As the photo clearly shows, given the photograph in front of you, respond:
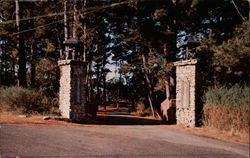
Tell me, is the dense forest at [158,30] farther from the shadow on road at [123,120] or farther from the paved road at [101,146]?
the paved road at [101,146]

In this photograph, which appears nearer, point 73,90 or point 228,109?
point 228,109

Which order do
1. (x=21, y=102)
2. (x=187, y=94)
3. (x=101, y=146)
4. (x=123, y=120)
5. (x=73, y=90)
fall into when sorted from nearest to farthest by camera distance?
(x=101, y=146) < (x=187, y=94) < (x=73, y=90) < (x=21, y=102) < (x=123, y=120)

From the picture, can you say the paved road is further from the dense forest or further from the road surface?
the dense forest

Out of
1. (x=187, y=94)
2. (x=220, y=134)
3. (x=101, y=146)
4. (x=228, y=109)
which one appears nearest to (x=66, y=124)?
(x=101, y=146)

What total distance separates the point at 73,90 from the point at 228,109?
6607mm

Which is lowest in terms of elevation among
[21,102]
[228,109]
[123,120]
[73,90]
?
[123,120]

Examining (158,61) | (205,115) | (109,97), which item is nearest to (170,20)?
(158,61)

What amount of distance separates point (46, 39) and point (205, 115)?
13.7 m

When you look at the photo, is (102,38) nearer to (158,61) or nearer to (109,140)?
(158,61)

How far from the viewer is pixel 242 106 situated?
762cm

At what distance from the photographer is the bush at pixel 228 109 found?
24.9 feet

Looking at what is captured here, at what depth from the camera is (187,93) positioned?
9.77 meters

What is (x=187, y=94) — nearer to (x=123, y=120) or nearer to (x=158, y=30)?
(x=123, y=120)

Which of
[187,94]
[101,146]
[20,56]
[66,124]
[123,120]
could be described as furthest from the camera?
[20,56]
